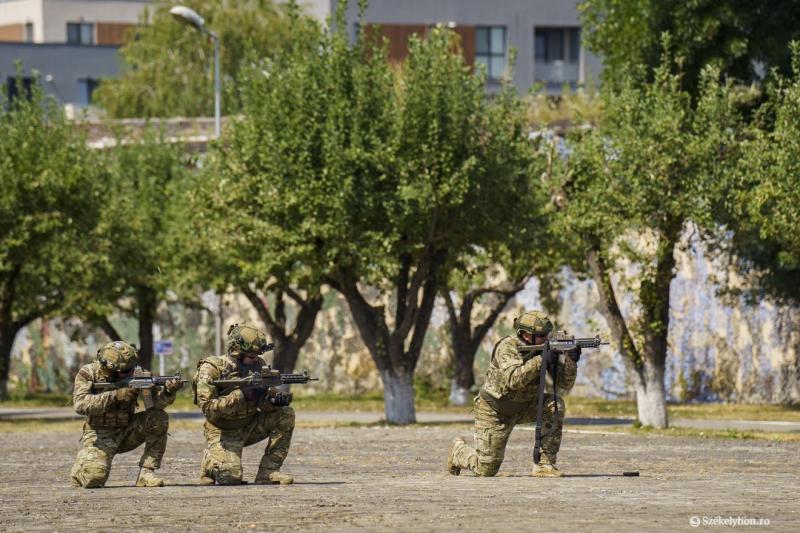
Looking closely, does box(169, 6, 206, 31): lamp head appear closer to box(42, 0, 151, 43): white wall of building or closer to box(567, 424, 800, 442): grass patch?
box(567, 424, 800, 442): grass patch

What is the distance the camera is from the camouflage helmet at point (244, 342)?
58.1 ft

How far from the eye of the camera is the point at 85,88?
89750 mm

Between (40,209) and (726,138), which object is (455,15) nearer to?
(40,209)

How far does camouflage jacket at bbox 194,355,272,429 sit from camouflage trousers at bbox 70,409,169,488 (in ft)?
1.71

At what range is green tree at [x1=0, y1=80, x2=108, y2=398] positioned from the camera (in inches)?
1457

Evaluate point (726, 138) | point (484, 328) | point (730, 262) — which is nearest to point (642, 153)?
point (726, 138)

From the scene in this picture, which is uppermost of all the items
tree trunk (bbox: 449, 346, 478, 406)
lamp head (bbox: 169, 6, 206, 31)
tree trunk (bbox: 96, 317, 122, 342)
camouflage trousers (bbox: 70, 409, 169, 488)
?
lamp head (bbox: 169, 6, 206, 31)

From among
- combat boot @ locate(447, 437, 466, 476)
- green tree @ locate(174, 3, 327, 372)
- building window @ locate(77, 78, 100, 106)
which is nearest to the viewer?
combat boot @ locate(447, 437, 466, 476)

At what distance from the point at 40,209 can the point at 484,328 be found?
1155 cm

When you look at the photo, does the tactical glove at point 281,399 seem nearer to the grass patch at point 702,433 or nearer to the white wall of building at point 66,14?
the grass patch at point 702,433

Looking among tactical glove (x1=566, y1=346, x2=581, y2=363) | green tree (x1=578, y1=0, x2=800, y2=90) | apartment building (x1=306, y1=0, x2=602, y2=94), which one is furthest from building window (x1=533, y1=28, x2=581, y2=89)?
tactical glove (x1=566, y1=346, x2=581, y2=363)

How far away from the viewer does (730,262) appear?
37688 millimetres

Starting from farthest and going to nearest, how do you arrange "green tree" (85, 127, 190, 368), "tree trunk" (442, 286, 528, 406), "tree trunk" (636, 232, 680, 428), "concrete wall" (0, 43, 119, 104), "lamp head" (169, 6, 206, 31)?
"concrete wall" (0, 43, 119, 104) < "tree trunk" (442, 286, 528, 406) < "green tree" (85, 127, 190, 368) < "lamp head" (169, 6, 206, 31) < "tree trunk" (636, 232, 680, 428)

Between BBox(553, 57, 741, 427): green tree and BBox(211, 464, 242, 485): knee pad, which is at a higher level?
BBox(553, 57, 741, 427): green tree
